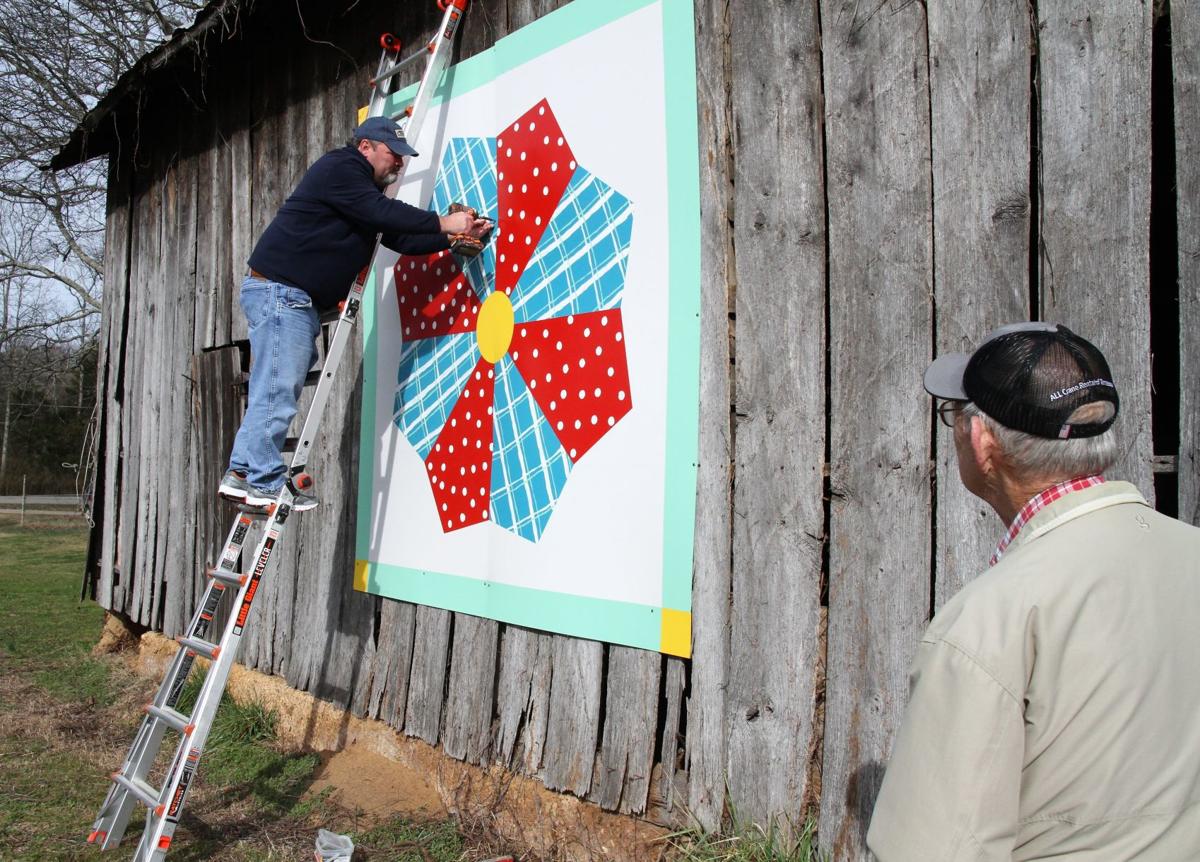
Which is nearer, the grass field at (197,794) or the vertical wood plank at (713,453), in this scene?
the vertical wood plank at (713,453)

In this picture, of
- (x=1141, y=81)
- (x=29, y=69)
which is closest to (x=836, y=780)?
(x=1141, y=81)

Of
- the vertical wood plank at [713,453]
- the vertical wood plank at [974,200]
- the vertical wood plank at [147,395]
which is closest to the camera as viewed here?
the vertical wood plank at [974,200]

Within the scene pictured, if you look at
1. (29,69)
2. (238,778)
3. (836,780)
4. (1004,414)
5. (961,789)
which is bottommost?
(238,778)

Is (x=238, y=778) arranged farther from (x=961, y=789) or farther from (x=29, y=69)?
(x=29, y=69)

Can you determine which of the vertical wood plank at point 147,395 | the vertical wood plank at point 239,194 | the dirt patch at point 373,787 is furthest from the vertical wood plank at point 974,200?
the vertical wood plank at point 147,395

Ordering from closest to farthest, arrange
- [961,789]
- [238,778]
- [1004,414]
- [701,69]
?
1. [961,789]
2. [1004,414]
3. [701,69]
4. [238,778]

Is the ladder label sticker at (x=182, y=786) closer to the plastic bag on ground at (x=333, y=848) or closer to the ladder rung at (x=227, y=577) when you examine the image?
the plastic bag on ground at (x=333, y=848)

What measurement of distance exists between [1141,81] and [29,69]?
16.2 meters

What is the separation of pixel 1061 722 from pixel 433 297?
345cm

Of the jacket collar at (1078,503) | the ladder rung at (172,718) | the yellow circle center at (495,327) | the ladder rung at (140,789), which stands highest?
the yellow circle center at (495,327)

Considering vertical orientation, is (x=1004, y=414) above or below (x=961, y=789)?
above

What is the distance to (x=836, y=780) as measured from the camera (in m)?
2.66

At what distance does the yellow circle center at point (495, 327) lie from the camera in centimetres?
381

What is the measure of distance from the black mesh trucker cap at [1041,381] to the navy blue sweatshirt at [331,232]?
282cm
